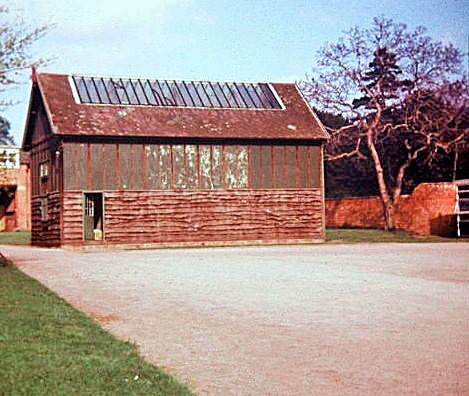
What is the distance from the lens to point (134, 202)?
32781 millimetres

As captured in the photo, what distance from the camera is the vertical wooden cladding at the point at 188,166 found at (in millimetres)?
32219

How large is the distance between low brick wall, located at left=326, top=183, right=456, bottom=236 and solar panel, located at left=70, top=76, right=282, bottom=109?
32.9 ft

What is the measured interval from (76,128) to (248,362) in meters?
25.7

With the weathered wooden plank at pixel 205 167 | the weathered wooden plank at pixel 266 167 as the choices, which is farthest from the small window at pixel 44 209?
the weathered wooden plank at pixel 266 167

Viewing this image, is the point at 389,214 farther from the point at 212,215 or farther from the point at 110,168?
the point at 110,168

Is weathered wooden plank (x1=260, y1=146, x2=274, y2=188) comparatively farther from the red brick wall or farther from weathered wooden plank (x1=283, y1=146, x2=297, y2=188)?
the red brick wall

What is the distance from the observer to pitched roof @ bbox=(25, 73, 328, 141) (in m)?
32.6

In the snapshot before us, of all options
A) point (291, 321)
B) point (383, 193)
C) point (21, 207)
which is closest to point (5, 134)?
point (21, 207)

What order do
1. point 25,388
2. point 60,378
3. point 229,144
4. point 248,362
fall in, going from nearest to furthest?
1. point 25,388
2. point 60,378
3. point 248,362
4. point 229,144

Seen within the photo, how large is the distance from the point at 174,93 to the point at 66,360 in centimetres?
2999

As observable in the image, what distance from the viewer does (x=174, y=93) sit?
120 feet

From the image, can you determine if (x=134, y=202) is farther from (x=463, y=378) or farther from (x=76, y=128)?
(x=463, y=378)

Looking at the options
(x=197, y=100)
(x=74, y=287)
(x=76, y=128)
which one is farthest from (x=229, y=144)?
(x=74, y=287)

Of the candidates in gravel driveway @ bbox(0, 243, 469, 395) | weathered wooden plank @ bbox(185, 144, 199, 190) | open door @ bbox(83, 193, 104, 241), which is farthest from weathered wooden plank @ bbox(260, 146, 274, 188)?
gravel driveway @ bbox(0, 243, 469, 395)
